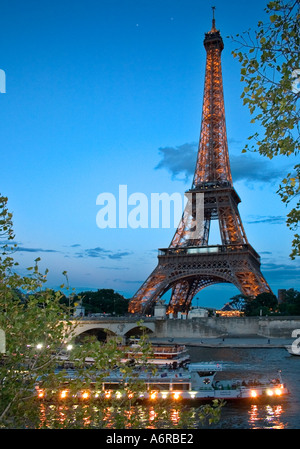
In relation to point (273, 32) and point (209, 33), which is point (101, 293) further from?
point (273, 32)

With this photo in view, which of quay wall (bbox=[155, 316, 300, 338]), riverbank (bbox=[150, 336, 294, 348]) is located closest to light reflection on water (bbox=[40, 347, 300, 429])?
riverbank (bbox=[150, 336, 294, 348])

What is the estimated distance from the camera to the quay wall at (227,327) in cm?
6122

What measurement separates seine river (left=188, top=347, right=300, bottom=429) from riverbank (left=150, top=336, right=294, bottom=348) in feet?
3.73

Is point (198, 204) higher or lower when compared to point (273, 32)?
higher

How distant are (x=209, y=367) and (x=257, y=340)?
98.2 ft

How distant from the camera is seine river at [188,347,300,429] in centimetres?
2147

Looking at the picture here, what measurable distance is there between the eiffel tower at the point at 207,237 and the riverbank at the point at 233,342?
6.57m

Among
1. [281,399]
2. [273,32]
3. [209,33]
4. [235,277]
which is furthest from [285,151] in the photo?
[209,33]

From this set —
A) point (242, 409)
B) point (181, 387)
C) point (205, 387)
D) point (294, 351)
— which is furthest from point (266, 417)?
point (294, 351)

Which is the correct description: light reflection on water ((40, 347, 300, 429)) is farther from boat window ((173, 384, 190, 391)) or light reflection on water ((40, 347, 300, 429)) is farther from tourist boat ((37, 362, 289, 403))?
boat window ((173, 384, 190, 391))

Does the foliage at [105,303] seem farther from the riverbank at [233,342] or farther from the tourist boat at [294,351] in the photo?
the tourist boat at [294,351]

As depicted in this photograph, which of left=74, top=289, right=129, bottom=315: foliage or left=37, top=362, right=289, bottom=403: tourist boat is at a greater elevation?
left=74, top=289, right=129, bottom=315: foliage

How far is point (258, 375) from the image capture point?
113 ft

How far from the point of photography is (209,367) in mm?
31359
